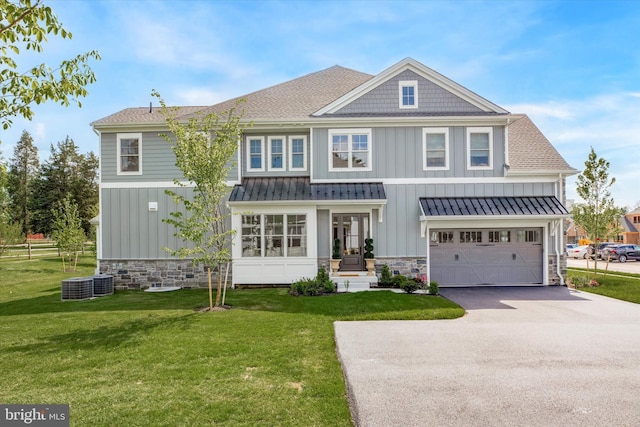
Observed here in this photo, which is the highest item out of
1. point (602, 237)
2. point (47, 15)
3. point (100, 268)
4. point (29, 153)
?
point (29, 153)

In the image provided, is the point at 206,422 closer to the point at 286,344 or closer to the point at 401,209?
the point at 286,344

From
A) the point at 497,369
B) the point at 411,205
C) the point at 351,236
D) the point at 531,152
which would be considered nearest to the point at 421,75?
the point at 411,205

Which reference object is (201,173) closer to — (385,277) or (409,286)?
(385,277)

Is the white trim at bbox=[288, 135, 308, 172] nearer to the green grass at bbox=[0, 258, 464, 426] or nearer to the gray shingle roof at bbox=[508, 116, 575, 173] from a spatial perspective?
the green grass at bbox=[0, 258, 464, 426]

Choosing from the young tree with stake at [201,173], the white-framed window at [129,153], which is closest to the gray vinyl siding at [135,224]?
the white-framed window at [129,153]

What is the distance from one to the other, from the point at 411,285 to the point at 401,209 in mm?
2941

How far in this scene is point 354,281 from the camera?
41.0ft

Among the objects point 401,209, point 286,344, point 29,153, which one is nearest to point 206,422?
point 286,344

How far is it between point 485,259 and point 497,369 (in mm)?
8781

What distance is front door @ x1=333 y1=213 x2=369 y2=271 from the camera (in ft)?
44.7

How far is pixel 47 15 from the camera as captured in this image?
14.4 feet

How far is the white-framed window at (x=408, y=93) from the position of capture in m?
13.8

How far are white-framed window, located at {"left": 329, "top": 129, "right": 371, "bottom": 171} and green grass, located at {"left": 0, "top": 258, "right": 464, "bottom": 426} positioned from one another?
494 cm

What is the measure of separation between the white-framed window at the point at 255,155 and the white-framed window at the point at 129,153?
4099 millimetres
